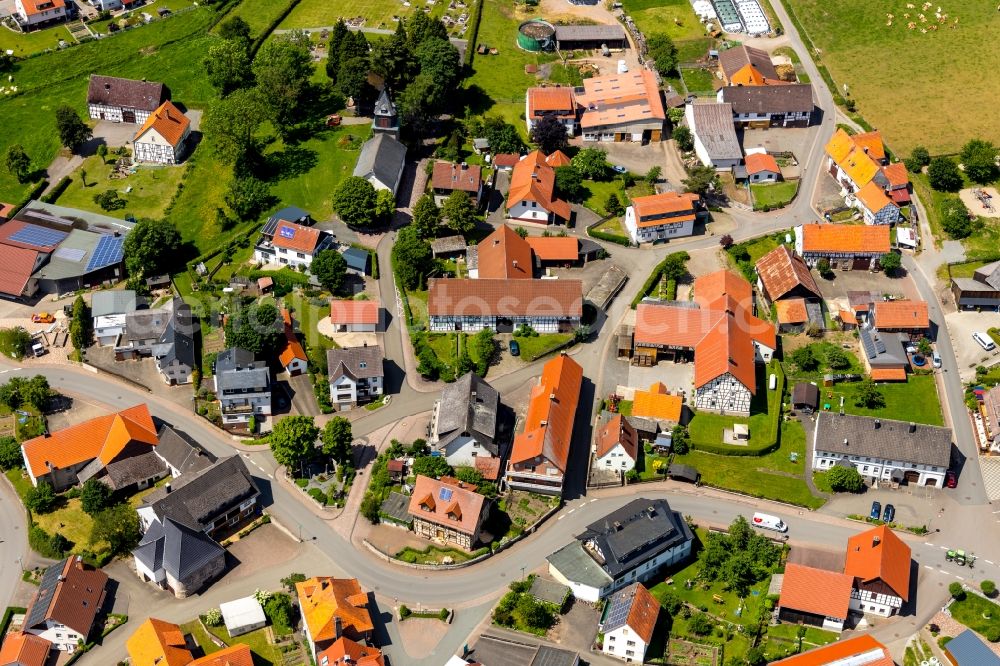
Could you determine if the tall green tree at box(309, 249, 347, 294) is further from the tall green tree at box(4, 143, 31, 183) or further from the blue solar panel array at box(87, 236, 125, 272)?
the tall green tree at box(4, 143, 31, 183)

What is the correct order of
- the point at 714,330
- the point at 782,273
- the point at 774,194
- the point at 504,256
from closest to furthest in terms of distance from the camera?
1. the point at 714,330
2. the point at 782,273
3. the point at 504,256
4. the point at 774,194

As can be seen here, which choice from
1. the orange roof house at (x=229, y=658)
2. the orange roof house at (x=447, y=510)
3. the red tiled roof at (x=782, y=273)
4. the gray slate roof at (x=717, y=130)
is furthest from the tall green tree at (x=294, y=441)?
the gray slate roof at (x=717, y=130)

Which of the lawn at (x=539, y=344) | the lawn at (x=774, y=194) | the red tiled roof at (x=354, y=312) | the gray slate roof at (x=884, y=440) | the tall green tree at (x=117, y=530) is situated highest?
the gray slate roof at (x=884, y=440)

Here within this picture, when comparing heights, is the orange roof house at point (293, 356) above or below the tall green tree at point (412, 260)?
below

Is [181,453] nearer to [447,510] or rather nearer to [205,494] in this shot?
[205,494]

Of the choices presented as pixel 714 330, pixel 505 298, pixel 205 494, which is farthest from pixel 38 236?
pixel 714 330

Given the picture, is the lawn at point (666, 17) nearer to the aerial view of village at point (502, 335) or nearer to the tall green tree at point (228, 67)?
the aerial view of village at point (502, 335)

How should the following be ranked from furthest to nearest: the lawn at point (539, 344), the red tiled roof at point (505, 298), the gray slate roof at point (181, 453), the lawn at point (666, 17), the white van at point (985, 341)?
1. the lawn at point (666, 17)
2. the red tiled roof at point (505, 298)
3. the white van at point (985, 341)
4. the lawn at point (539, 344)
5. the gray slate roof at point (181, 453)
